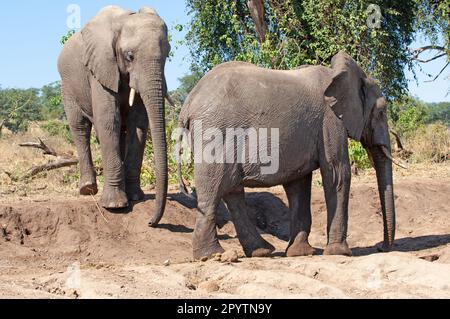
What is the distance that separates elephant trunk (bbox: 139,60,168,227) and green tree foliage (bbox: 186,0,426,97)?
294 inches

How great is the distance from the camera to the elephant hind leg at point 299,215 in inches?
348

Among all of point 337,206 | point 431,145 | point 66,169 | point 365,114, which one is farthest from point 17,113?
point 337,206

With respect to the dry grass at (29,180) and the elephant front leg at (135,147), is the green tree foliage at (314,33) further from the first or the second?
the elephant front leg at (135,147)

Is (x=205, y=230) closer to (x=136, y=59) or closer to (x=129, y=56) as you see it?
(x=136, y=59)

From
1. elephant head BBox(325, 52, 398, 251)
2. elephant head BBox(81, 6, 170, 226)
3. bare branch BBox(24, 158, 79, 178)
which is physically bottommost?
bare branch BBox(24, 158, 79, 178)

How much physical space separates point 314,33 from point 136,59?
9.60 meters

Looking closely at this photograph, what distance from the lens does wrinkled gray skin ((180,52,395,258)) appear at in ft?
26.6

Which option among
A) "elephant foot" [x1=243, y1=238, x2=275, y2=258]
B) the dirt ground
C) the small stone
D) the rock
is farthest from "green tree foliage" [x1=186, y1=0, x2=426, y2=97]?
the rock

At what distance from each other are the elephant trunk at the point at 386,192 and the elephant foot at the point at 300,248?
0.93 metres

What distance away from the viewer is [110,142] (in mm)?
9688

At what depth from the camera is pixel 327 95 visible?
865 centimetres

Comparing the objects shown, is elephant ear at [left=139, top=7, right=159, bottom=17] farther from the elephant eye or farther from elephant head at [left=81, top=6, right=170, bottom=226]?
the elephant eye

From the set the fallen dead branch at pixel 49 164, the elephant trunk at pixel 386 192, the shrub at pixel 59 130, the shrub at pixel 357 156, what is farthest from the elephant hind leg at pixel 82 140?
the shrub at pixel 59 130
